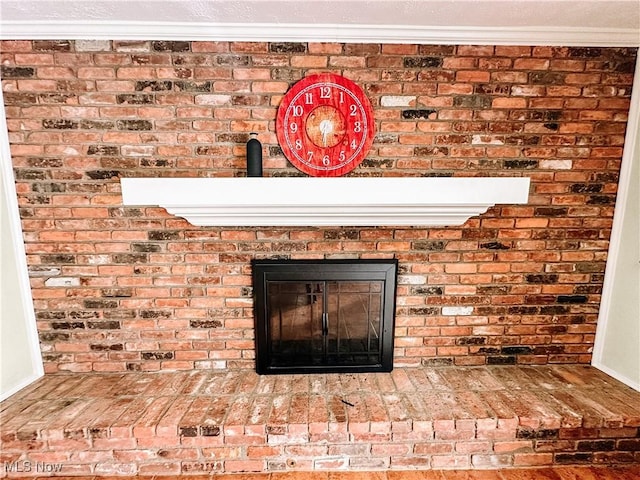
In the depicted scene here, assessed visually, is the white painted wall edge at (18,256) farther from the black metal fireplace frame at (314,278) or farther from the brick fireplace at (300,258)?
the black metal fireplace frame at (314,278)

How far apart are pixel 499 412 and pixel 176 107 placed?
8.09 ft

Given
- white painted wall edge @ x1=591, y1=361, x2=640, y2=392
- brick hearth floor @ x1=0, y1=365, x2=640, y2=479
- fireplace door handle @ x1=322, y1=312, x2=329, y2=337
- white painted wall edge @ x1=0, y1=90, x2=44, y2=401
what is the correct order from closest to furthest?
brick hearth floor @ x1=0, y1=365, x2=640, y2=479 < white painted wall edge @ x1=0, y1=90, x2=44, y2=401 < white painted wall edge @ x1=591, y1=361, x2=640, y2=392 < fireplace door handle @ x1=322, y1=312, x2=329, y2=337

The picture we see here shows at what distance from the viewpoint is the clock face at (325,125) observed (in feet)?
6.24

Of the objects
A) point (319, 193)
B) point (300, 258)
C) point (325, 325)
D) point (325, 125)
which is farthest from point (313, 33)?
point (325, 325)

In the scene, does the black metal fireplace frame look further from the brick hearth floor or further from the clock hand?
the clock hand

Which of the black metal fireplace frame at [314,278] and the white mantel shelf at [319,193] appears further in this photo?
the black metal fireplace frame at [314,278]

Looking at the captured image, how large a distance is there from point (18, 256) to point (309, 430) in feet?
6.49

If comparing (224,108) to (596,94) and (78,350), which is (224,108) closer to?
(78,350)

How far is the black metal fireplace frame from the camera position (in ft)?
6.76

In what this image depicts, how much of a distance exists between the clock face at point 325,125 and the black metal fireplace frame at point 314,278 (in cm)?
56

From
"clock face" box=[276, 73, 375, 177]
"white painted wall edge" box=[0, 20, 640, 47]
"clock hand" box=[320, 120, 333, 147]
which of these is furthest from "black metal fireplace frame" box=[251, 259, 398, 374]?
"white painted wall edge" box=[0, 20, 640, 47]

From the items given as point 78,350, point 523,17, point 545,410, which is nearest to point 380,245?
point 545,410

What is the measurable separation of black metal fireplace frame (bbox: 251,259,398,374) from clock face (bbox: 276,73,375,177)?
1.85ft

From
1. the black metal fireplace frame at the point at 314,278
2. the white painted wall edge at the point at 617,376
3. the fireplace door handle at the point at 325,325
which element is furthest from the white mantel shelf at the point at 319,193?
the white painted wall edge at the point at 617,376
